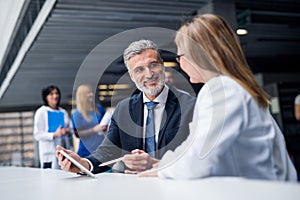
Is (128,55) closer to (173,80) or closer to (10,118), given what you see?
(173,80)

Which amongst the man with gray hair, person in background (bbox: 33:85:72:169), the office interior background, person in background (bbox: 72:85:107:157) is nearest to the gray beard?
the man with gray hair

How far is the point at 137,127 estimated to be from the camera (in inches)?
20.4

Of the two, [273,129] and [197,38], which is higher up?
[197,38]

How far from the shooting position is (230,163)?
16.3 inches

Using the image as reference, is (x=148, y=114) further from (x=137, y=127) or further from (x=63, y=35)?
(x=63, y=35)

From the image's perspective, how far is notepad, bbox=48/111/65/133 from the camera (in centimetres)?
72

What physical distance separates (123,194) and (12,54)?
180cm

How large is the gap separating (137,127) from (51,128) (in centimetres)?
29

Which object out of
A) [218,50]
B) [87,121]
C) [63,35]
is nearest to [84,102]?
[87,121]

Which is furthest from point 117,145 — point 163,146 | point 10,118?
point 10,118

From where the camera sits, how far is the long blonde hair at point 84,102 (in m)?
0.57

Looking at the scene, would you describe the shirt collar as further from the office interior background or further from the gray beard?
the office interior background

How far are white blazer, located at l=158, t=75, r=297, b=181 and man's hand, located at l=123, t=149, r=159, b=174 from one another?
0.23ft

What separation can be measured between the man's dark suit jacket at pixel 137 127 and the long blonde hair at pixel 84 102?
0.06 meters
